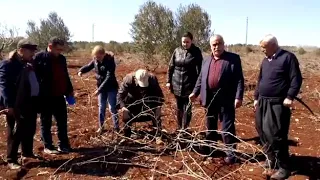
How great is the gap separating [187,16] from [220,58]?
14271 mm

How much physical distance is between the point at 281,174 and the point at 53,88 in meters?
3.16

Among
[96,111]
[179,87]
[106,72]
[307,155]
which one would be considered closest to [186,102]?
[179,87]

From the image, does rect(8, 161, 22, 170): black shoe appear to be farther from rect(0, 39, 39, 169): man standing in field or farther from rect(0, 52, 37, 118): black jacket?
rect(0, 52, 37, 118): black jacket

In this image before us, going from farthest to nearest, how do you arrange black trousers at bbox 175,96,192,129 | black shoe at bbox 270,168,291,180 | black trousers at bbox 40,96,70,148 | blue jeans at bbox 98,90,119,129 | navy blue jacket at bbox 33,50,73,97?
1. blue jeans at bbox 98,90,119,129
2. black trousers at bbox 175,96,192,129
3. black trousers at bbox 40,96,70,148
4. navy blue jacket at bbox 33,50,73,97
5. black shoe at bbox 270,168,291,180

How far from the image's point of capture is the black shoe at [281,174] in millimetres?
4645

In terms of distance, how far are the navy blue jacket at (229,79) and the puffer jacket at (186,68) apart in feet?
2.49

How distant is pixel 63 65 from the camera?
18.1 ft

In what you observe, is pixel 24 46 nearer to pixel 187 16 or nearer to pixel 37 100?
pixel 37 100

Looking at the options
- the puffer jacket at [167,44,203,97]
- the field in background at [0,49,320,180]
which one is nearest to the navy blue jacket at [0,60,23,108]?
the field in background at [0,49,320,180]

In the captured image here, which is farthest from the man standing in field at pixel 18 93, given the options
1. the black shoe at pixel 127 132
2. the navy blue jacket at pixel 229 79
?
the navy blue jacket at pixel 229 79

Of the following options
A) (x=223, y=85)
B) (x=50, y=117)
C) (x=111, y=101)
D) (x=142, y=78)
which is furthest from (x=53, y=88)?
(x=223, y=85)

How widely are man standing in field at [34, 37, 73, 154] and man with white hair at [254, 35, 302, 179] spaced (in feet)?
8.74

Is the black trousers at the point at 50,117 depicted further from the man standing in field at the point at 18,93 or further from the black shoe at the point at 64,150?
the man standing in field at the point at 18,93

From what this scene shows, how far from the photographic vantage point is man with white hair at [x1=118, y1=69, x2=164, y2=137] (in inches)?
233
